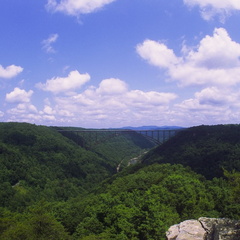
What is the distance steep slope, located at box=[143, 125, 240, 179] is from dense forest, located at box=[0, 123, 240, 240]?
0.83ft

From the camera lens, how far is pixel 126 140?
176m

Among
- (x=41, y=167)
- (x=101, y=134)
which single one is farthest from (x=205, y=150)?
(x=101, y=134)

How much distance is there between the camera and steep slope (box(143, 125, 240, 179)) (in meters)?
64.9

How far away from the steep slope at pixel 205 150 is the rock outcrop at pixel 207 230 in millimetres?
50533

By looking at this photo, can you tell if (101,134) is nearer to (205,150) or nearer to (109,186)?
(205,150)

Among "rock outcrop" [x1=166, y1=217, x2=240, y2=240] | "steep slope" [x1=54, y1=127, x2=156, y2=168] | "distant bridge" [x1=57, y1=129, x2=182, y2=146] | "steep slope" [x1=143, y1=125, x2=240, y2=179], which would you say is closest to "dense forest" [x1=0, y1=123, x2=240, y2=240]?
"steep slope" [x1=143, y1=125, x2=240, y2=179]

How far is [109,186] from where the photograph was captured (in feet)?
176

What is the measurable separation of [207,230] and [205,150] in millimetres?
66445

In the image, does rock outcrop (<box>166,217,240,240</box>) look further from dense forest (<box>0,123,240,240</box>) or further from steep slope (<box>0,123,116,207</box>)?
steep slope (<box>0,123,116,207</box>)

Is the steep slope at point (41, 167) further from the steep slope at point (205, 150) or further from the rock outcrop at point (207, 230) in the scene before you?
the rock outcrop at point (207, 230)

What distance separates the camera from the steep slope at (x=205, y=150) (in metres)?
64.9

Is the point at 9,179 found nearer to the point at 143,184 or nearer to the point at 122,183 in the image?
the point at 122,183

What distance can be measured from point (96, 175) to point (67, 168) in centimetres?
1182

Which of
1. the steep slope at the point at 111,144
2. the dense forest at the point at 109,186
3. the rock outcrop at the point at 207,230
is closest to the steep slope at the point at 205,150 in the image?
the dense forest at the point at 109,186
